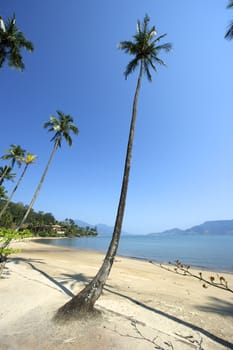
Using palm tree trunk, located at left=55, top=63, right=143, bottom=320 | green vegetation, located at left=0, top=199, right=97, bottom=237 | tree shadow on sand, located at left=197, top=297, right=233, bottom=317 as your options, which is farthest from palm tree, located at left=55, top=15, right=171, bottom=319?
green vegetation, located at left=0, top=199, right=97, bottom=237

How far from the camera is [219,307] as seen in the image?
8648 millimetres

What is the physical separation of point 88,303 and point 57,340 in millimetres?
1362

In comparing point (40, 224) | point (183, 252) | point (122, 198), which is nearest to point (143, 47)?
point (122, 198)

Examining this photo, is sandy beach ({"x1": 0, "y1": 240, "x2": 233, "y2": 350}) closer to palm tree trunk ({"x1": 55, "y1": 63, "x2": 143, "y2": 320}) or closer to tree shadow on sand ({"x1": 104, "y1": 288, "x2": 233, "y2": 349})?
tree shadow on sand ({"x1": 104, "y1": 288, "x2": 233, "y2": 349})

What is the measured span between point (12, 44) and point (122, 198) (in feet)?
43.7

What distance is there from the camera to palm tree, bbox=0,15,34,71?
1295cm

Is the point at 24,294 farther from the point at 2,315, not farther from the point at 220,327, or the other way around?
the point at 220,327

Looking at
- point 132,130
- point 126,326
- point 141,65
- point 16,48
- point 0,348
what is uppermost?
point 16,48

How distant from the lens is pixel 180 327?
6012 mm

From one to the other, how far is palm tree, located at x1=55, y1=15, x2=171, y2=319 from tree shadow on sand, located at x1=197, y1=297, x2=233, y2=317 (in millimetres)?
4657

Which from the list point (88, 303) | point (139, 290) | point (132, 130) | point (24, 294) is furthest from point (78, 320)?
point (132, 130)

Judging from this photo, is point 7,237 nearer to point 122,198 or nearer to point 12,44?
point 122,198

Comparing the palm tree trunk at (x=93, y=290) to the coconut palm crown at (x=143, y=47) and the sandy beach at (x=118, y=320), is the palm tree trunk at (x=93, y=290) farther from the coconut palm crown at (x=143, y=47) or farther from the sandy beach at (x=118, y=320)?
the coconut palm crown at (x=143, y=47)

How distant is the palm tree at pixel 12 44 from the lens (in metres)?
13.0
